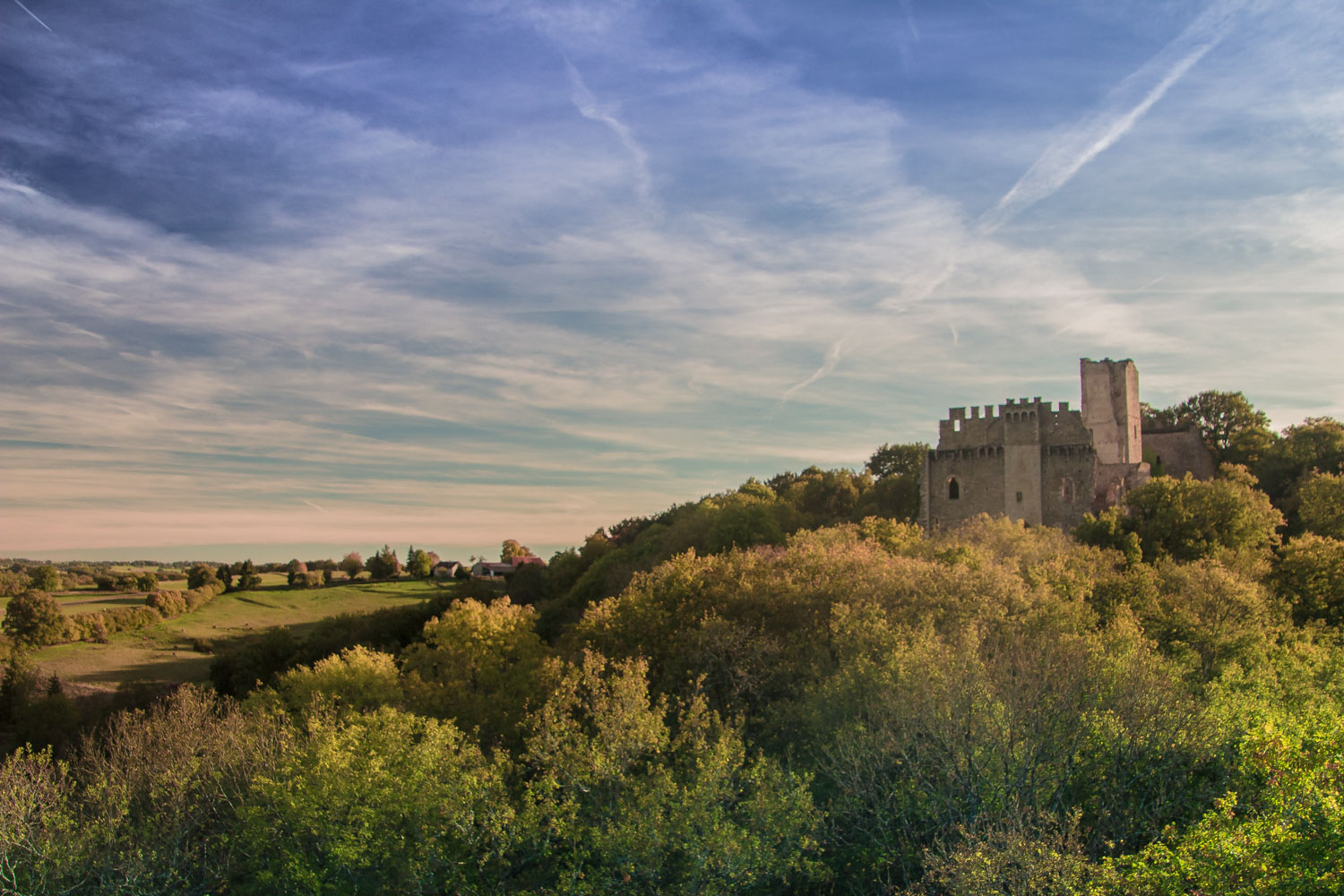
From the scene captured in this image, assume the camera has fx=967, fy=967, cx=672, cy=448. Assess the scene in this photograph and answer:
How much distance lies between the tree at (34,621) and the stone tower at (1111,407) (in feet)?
224

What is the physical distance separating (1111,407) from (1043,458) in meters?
6.50

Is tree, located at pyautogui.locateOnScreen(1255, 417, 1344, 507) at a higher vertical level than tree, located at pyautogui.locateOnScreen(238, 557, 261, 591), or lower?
higher

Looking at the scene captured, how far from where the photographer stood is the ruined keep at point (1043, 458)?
54.7m

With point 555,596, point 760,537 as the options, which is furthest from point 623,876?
point 555,596

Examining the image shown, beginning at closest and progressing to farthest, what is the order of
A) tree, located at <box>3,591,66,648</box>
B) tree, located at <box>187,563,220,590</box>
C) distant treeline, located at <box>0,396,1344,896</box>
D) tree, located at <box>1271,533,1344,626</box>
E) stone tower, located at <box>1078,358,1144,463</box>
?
distant treeline, located at <box>0,396,1344,896</box> → tree, located at <box>1271,533,1344,626</box> → stone tower, located at <box>1078,358,1144,463</box> → tree, located at <box>3,591,66,648</box> → tree, located at <box>187,563,220,590</box>

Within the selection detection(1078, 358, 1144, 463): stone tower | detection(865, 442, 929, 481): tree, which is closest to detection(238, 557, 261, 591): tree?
detection(865, 442, 929, 481): tree

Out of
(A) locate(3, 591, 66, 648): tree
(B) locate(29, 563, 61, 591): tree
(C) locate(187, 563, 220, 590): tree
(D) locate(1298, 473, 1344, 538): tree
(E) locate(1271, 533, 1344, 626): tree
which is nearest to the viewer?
(E) locate(1271, 533, 1344, 626): tree

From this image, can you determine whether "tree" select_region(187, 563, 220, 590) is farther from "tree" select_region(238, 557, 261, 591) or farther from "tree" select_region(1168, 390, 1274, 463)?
"tree" select_region(1168, 390, 1274, 463)

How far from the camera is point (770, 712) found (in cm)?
3312

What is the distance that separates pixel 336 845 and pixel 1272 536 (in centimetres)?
4812

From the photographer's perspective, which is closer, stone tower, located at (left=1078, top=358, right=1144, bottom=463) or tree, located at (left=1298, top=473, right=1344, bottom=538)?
tree, located at (left=1298, top=473, right=1344, bottom=538)

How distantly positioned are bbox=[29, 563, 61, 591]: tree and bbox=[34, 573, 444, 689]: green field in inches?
299

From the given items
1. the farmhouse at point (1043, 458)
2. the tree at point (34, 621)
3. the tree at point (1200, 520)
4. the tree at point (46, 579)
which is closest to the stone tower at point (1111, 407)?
the farmhouse at point (1043, 458)

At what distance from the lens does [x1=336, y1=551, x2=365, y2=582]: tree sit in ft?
321
